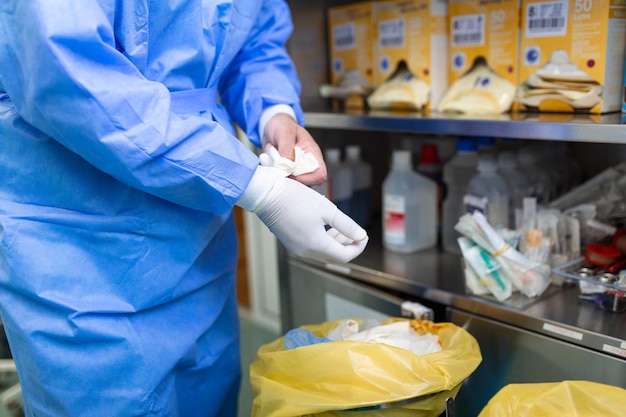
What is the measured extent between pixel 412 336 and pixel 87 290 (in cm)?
54

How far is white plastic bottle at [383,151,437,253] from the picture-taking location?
4.65 ft

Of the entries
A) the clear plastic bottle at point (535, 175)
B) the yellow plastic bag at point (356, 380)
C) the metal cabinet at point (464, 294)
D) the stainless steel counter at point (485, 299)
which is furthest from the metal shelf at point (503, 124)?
the yellow plastic bag at point (356, 380)

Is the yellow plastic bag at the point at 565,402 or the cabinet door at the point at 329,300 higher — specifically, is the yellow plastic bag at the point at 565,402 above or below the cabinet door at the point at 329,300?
above

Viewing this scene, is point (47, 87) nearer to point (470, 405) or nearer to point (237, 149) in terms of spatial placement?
point (237, 149)

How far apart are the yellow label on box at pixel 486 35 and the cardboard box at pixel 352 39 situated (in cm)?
26

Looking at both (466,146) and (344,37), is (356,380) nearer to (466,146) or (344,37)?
(466,146)

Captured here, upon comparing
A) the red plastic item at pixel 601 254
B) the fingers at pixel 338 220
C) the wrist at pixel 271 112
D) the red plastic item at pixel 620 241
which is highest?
the wrist at pixel 271 112

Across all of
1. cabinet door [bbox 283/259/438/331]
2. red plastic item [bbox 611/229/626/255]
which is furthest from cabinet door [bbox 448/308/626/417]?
red plastic item [bbox 611/229/626/255]

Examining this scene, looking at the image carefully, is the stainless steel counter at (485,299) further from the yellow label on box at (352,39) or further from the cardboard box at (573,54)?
the yellow label on box at (352,39)

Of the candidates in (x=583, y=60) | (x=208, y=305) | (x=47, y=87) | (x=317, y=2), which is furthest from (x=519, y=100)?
(x=47, y=87)

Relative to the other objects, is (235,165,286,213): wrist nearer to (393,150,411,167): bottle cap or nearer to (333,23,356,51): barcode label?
(393,150,411,167): bottle cap

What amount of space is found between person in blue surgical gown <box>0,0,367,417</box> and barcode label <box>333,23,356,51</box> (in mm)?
606

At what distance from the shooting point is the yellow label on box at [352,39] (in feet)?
5.02

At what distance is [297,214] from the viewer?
0.87m
